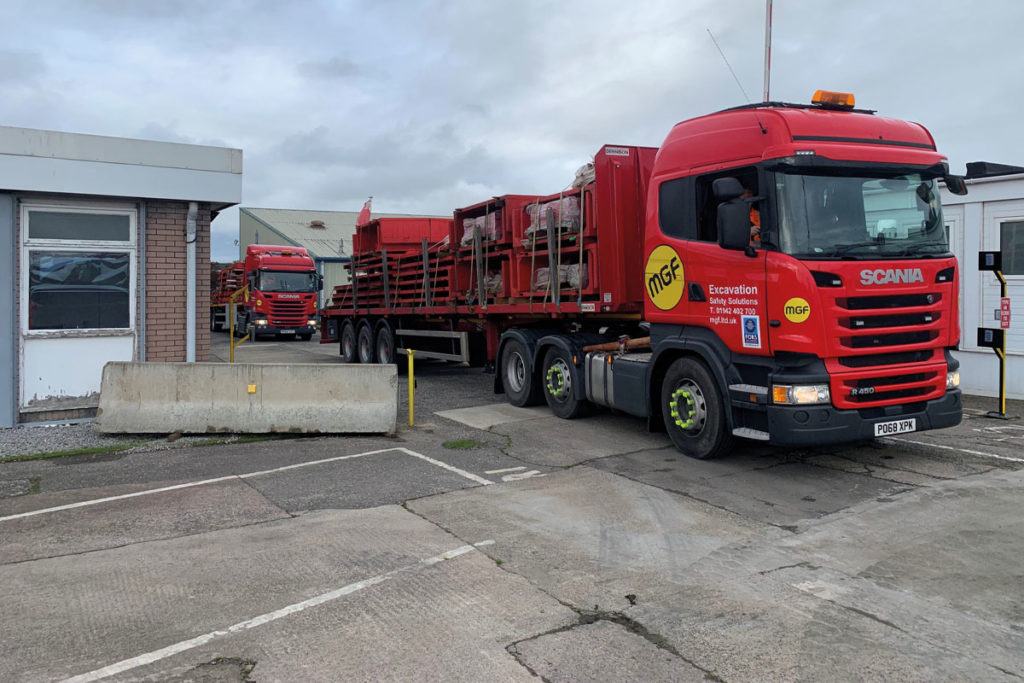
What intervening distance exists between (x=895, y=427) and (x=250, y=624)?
5.64m

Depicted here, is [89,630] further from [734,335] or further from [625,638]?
[734,335]

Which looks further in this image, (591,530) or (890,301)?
(890,301)

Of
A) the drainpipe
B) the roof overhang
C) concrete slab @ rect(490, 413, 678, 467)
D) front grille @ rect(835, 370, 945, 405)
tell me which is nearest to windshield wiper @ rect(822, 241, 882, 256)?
front grille @ rect(835, 370, 945, 405)

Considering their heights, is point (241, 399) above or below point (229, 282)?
below

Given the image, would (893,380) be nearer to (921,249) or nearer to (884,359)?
(884,359)

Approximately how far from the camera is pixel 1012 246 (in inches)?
488

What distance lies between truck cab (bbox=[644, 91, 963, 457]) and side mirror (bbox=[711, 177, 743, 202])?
1cm

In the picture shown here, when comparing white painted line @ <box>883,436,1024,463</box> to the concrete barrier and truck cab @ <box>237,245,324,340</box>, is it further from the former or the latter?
truck cab @ <box>237,245,324,340</box>

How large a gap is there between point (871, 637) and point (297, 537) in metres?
3.73

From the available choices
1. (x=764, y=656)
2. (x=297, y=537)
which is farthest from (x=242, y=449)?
(x=764, y=656)

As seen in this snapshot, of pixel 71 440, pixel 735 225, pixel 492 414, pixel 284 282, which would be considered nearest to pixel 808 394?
pixel 735 225

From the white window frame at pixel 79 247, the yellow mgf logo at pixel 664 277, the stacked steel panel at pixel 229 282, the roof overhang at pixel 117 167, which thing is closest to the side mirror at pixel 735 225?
the yellow mgf logo at pixel 664 277

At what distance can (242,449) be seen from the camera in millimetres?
8914

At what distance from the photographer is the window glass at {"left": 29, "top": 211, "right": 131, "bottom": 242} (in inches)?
390
